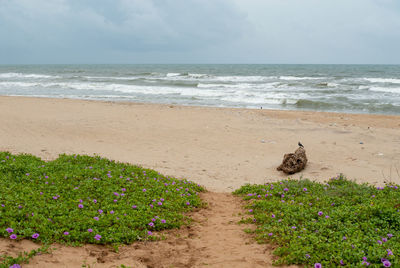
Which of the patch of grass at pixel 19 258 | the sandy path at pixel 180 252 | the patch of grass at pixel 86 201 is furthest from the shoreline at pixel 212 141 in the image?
the patch of grass at pixel 19 258

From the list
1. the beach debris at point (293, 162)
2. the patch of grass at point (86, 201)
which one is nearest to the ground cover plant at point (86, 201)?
the patch of grass at point (86, 201)

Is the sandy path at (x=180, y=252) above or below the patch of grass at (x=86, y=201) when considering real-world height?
below

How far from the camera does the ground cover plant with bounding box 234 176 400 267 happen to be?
4121 mm

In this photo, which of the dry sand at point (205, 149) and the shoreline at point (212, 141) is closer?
the dry sand at point (205, 149)

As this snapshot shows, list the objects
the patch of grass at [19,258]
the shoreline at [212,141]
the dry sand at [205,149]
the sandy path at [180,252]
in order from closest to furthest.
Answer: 1. the patch of grass at [19,258]
2. the sandy path at [180,252]
3. the dry sand at [205,149]
4. the shoreline at [212,141]

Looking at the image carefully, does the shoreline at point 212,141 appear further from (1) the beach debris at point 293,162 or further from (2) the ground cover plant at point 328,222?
(2) the ground cover plant at point 328,222

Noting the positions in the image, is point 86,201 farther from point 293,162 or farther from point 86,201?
point 293,162

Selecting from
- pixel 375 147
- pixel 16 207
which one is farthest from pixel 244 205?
pixel 375 147

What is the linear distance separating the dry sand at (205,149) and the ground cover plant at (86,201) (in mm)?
240

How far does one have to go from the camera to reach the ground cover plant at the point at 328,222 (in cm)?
412

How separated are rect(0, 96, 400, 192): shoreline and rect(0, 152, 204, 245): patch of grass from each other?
1.85 metres

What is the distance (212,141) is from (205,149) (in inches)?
40.5

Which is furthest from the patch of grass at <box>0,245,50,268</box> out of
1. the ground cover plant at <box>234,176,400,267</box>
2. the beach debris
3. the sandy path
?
the beach debris

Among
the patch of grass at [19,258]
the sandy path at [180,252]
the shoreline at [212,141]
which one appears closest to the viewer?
the patch of grass at [19,258]
